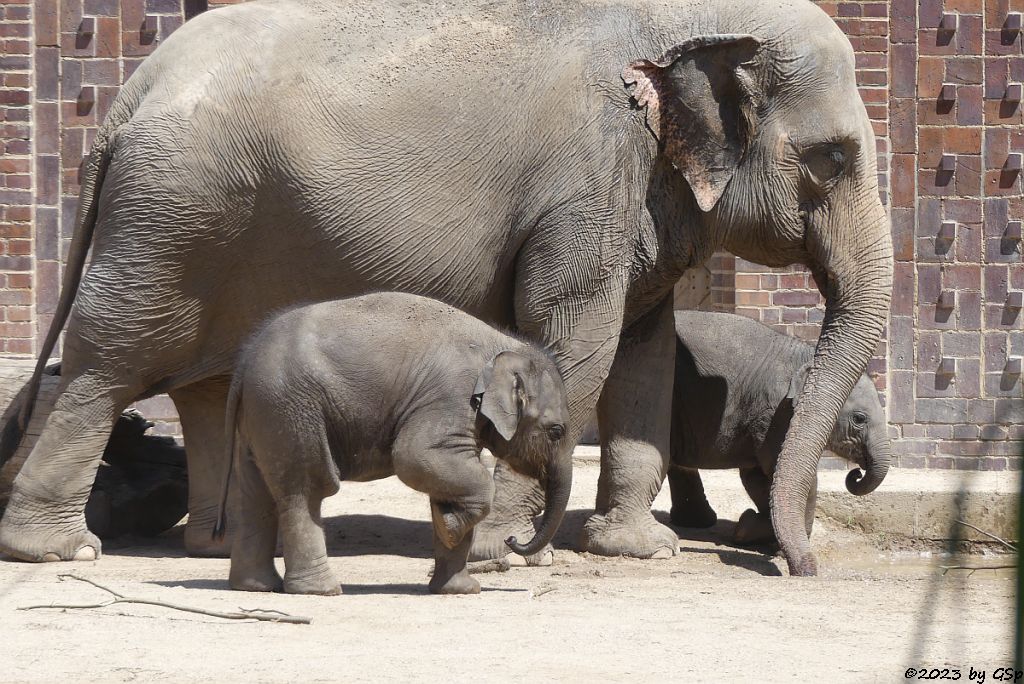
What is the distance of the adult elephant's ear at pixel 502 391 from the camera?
498 centimetres

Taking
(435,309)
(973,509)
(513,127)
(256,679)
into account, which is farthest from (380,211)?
(973,509)

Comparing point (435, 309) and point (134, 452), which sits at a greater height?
point (435, 309)

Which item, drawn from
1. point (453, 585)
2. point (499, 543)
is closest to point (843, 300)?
point (499, 543)

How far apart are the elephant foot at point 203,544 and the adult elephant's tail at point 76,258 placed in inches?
34.9

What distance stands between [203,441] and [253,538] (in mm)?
1781

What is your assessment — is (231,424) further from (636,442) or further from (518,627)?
(636,442)

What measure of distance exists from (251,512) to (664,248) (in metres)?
2.36

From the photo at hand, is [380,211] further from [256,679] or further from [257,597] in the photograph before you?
[256,679]

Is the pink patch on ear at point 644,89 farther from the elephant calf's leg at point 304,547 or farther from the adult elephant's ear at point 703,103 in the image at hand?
the elephant calf's leg at point 304,547

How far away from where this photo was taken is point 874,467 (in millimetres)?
7027

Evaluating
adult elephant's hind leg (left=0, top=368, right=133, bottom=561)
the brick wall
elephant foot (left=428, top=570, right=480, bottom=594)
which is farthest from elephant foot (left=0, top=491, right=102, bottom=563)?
the brick wall

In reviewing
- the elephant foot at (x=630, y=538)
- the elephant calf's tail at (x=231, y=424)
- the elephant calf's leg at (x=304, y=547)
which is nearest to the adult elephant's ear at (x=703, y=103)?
the elephant foot at (x=630, y=538)

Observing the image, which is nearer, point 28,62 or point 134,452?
point 134,452

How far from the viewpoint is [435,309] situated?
5.22 meters
